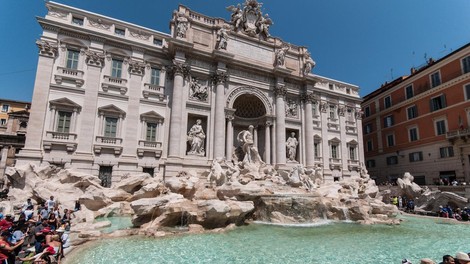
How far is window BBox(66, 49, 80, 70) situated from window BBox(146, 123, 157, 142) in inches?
244

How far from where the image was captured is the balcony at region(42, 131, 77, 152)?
15.5 metres

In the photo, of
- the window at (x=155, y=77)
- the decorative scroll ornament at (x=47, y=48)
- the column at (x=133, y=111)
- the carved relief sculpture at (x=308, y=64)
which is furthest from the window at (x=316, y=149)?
the decorative scroll ornament at (x=47, y=48)

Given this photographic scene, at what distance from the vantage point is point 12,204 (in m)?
12.0

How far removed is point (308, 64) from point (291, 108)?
16.1 feet

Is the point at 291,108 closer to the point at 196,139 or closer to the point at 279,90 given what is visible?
the point at 279,90

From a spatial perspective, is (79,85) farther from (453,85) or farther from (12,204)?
(453,85)

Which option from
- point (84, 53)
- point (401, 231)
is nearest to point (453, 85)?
point (401, 231)

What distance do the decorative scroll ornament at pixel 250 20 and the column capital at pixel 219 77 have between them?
5002 mm

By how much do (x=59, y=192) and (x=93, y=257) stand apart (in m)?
8.55

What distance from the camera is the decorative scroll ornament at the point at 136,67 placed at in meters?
18.7

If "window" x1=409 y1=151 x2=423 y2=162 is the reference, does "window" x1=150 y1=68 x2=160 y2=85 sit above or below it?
above

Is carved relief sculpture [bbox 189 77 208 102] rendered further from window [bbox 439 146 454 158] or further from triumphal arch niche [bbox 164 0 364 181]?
window [bbox 439 146 454 158]

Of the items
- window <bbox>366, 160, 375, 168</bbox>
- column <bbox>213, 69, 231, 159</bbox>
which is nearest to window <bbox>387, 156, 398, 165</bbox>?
window <bbox>366, 160, 375, 168</bbox>

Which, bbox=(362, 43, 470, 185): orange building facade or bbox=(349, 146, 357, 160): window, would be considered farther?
bbox=(349, 146, 357, 160): window
